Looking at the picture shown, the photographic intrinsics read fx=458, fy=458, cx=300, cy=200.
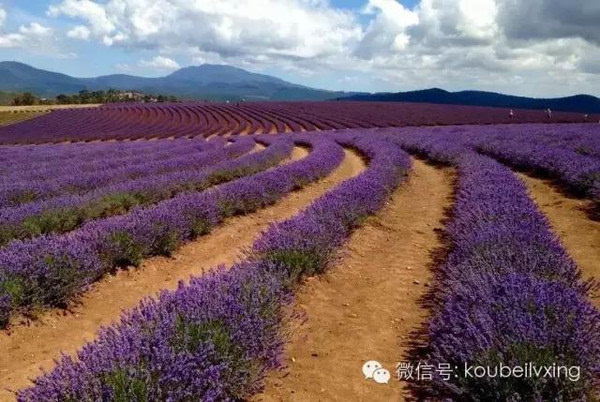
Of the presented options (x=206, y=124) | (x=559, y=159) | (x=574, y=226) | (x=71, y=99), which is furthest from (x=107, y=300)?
(x=71, y=99)

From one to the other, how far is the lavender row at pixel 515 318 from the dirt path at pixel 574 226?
2.28ft

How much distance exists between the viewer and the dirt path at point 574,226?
5.46m

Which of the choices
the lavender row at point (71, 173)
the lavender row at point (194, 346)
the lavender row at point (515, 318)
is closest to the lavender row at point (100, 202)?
the lavender row at point (71, 173)

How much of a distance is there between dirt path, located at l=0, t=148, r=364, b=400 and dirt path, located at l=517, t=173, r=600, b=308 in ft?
13.6

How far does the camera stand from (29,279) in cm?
454

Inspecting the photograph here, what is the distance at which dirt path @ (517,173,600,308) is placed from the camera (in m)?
5.46

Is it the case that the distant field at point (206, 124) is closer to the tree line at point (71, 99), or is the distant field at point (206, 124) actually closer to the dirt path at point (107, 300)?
the dirt path at point (107, 300)

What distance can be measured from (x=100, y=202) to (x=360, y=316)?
18.5 ft

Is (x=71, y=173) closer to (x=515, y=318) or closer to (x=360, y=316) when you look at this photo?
(x=360, y=316)

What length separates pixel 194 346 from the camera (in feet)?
9.58

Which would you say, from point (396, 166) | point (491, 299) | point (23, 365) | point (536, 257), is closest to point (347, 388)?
point (491, 299)

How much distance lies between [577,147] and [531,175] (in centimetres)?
352

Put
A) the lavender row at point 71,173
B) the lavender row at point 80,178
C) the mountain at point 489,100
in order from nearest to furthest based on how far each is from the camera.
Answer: the lavender row at point 80,178 < the lavender row at point 71,173 < the mountain at point 489,100

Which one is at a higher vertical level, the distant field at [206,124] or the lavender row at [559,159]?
the lavender row at [559,159]
